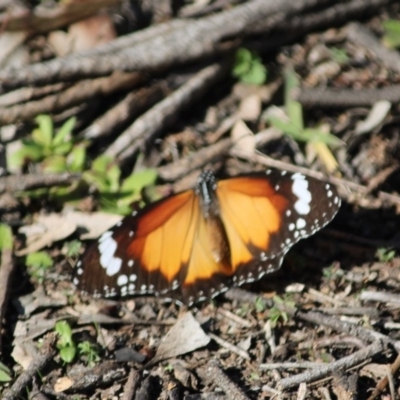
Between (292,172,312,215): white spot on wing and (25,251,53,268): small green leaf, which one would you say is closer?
(292,172,312,215): white spot on wing

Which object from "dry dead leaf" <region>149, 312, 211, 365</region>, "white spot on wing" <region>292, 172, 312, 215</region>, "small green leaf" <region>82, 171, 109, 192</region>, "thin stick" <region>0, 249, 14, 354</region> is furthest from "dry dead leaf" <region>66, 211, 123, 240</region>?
"white spot on wing" <region>292, 172, 312, 215</region>

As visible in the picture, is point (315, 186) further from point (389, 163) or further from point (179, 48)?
point (179, 48)

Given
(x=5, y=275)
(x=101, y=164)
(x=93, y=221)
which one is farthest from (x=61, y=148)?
(x=5, y=275)

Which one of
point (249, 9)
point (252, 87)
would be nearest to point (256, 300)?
point (252, 87)

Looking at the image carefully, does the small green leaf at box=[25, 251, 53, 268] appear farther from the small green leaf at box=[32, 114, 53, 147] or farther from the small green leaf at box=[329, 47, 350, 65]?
the small green leaf at box=[329, 47, 350, 65]

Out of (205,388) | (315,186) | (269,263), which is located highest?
(315,186)

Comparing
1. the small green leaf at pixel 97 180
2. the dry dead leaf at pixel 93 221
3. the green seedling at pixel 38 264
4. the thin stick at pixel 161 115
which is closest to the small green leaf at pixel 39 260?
the green seedling at pixel 38 264
